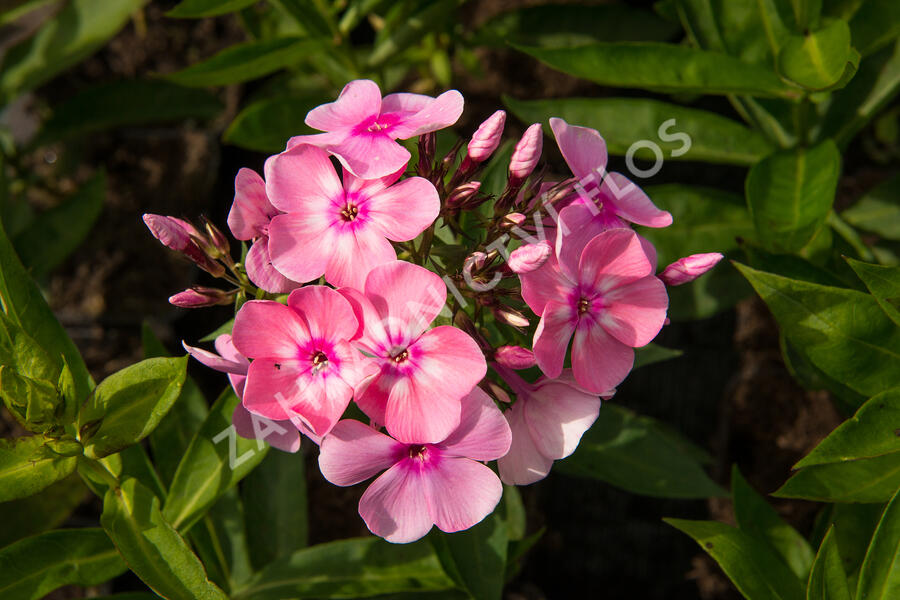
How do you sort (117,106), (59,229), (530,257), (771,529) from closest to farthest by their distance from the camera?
(530,257) → (771,529) → (59,229) → (117,106)

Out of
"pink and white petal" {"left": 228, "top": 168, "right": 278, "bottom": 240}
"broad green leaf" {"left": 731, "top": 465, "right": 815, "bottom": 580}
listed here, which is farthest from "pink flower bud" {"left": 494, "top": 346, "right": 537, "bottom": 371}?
"broad green leaf" {"left": 731, "top": 465, "right": 815, "bottom": 580}

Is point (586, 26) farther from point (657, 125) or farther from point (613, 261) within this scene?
point (613, 261)

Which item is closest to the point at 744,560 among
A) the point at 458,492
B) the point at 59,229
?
the point at 458,492

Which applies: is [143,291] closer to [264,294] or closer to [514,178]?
[264,294]

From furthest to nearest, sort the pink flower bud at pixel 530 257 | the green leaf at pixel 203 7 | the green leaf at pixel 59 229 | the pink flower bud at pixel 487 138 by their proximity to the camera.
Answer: the green leaf at pixel 59 229 → the green leaf at pixel 203 7 → the pink flower bud at pixel 487 138 → the pink flower bud at pixel 530 257

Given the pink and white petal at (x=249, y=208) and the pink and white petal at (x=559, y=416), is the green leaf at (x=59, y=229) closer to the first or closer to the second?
the pink and white petal at (x=249, y=208)

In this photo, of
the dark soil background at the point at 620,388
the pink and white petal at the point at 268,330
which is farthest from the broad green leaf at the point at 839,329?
the dark soil background at the point at 620,388

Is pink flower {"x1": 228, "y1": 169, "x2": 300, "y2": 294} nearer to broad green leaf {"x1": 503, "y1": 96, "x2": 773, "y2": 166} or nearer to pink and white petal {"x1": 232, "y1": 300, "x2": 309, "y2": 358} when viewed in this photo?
pink and white petal {"x1": 232, "y1": 300, "x2": 309, "y2": 358}
